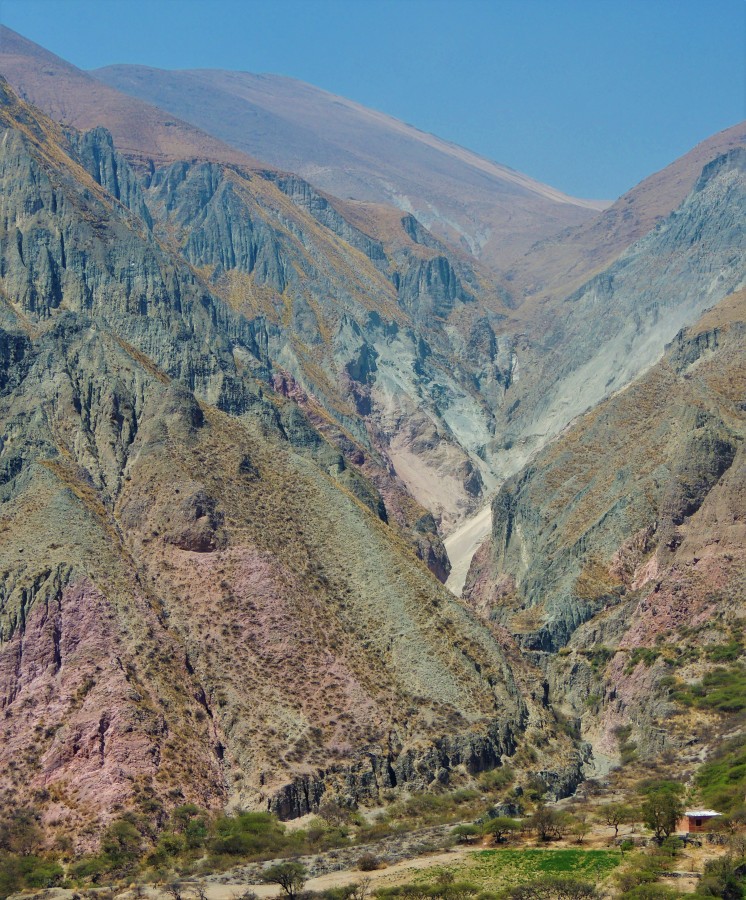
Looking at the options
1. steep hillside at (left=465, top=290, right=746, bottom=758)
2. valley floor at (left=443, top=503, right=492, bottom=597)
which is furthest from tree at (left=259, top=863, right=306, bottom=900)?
valley floor at (left=443, top=503, right=492, bottom=597)

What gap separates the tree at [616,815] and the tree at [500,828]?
500 cm

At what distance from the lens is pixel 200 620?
100250mm

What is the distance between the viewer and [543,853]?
72.9 m

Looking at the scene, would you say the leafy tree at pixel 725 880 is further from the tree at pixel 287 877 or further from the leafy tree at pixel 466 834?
the tree at pixel 287 877

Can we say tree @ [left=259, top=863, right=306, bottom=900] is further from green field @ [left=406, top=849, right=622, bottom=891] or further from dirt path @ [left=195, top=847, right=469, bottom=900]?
green field @ [left=406, top=849, right=622, bottom=891]

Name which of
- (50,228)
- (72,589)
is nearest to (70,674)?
(72,589)

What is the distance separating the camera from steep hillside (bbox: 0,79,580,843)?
3447 inches

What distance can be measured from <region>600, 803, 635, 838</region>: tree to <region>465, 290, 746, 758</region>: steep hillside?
57.2ft

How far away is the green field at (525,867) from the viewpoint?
66812mm

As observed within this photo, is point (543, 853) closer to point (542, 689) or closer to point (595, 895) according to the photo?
point (595, 895)

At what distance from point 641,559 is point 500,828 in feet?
178

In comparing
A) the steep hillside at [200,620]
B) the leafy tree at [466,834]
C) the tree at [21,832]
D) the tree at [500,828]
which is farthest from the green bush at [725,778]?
the tree at [21,832]

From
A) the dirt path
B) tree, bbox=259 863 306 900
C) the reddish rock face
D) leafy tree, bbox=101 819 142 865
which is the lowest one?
the dirt path

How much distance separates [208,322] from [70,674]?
300 ft
